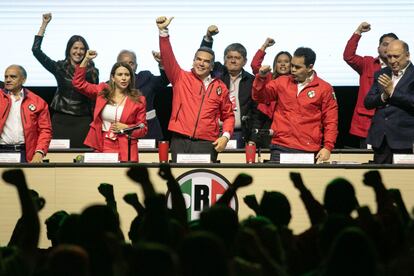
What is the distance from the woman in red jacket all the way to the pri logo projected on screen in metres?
0.83

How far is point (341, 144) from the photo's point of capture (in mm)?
10070

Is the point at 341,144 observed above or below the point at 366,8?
below

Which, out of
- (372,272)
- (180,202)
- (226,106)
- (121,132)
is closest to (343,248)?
(372,272)

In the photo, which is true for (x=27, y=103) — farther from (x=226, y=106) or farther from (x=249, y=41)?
(x=249, y=41)

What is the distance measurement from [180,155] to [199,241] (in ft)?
16.7

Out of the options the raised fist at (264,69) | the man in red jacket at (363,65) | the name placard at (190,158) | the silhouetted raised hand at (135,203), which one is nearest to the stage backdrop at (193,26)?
the man in red jacket at (363,65)

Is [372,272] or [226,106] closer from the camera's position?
[372,272]

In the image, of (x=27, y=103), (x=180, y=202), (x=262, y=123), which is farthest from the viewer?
(x=262, y=123)

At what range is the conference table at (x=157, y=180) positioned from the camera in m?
6.28

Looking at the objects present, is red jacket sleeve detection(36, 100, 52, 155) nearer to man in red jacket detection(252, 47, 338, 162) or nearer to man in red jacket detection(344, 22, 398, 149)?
man in red jacket detection(252, 47, 338, 162)

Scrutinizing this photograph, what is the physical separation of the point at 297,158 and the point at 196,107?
107cm

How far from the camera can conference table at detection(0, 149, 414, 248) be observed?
6.28m

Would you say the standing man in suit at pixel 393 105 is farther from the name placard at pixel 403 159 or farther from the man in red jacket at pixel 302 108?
the name placard at pixel 403 159

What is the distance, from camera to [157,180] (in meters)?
6.26
